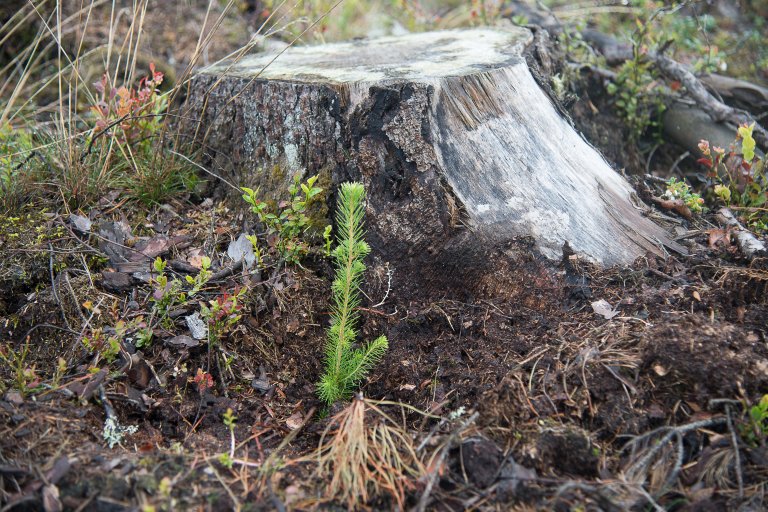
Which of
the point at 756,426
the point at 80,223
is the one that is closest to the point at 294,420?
the point at 80,223

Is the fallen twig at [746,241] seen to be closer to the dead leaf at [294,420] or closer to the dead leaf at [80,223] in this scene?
the dead leaf at [294,420]

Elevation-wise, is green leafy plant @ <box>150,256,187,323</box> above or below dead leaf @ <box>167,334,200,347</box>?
above

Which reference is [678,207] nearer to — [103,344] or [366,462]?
[366,462]

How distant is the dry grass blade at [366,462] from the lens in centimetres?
191

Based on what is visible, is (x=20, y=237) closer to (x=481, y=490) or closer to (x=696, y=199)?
(x=481, y=490)

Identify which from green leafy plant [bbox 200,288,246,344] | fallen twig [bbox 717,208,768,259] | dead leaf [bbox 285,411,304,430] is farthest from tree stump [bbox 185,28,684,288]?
dead leaf [bbox 285,411,304,430]

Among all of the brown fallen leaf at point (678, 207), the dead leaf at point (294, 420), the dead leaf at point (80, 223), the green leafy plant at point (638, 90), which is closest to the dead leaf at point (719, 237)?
the brown fallen leaf at point (678, 207)

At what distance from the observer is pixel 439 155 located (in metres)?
2.66

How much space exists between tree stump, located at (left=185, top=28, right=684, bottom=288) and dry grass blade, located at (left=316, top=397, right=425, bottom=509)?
2.83 feet

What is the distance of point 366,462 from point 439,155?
4.40 ft

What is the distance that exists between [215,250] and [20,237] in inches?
34.6

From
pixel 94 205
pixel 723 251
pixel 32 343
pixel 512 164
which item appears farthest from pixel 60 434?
pixel 723 251

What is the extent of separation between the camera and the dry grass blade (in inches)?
75.2

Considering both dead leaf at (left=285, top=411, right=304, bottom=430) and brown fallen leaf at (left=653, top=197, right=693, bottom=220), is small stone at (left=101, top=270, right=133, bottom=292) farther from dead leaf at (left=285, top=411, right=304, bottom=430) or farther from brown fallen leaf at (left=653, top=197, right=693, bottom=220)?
brown fallen leaf at (left=653, top=197, right=693, bottom=220)
